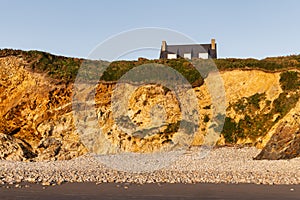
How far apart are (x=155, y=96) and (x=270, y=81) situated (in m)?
6.62

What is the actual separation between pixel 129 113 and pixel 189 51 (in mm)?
23618

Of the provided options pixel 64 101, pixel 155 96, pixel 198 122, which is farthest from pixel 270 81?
pixel 64 101

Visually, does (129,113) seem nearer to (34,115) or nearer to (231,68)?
(34,115)

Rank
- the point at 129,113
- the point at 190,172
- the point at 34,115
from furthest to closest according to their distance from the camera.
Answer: the point at 129,113 < the point at 34,115 < the point at 190,172

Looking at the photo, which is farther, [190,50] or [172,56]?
[172,56]

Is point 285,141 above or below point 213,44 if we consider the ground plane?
below

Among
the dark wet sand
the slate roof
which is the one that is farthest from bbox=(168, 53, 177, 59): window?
the dark wet sand

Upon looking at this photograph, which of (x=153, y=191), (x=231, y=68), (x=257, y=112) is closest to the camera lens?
(x=153, y=191)

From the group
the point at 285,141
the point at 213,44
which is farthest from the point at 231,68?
the point at 213,44

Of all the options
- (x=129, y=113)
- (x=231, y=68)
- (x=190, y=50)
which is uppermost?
(x=190, y=50)

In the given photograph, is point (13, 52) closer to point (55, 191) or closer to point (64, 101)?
point (64, 101)

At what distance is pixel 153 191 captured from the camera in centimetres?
897

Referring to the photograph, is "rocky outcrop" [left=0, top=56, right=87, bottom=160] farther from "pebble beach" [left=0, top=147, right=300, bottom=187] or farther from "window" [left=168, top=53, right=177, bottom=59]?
"window" [left=168, top=53, right=177, bottom=59]

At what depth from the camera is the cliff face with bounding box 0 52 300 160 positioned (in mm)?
19797
